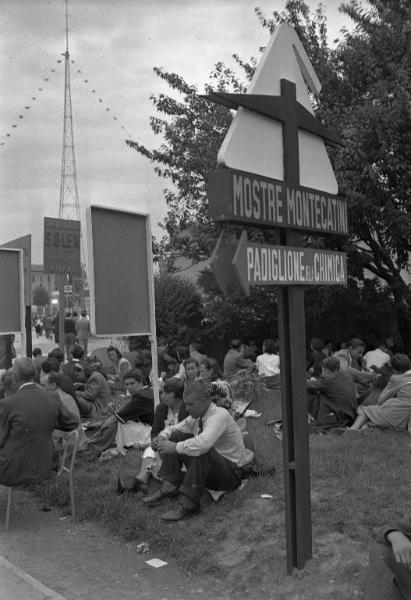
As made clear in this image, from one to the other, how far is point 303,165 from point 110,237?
243 cm

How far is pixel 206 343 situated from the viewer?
20172 millimetres

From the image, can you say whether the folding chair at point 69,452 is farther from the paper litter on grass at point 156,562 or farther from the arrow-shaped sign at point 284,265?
the arrow-shaped sign at point 284,265

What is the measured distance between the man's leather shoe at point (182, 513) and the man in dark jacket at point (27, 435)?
1190 mm

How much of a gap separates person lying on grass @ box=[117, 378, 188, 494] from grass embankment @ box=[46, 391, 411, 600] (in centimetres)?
13

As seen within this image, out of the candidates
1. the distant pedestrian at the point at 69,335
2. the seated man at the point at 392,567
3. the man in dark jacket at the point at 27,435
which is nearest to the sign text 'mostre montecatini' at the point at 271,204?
the seated man at the point at 392,567

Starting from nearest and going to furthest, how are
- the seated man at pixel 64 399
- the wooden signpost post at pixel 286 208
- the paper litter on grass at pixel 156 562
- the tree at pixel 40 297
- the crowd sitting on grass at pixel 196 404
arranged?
the wooden signpost post at pixel 286 208, the paper litter on grass at pixel 156 562, the crowd sitting on grass at pixel 196 404, the seated man at pixel 64 399, the tree at pixel 40 297

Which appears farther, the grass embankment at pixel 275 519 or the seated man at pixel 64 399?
the seated man at pixel 64 399

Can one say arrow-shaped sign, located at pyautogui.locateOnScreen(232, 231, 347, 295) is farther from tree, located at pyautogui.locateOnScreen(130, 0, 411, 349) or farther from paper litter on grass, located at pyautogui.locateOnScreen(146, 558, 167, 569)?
tree, located at pyautogui.locateOnScreen(130, 0, 411, 349)

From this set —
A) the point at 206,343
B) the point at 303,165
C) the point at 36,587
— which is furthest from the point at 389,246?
the point at 36,587

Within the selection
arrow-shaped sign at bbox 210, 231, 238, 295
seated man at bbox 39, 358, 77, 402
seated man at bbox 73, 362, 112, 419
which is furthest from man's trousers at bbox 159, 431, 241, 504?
seated man at bbox 73, 362, 112, 419

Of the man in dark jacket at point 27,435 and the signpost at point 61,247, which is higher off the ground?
the signpost at point 61,247

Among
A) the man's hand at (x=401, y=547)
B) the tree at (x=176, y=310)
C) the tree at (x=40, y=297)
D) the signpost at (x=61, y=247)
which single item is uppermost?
the tree at (x=40, y=297)

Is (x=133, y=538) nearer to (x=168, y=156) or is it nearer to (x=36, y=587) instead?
(x=36, y=587)

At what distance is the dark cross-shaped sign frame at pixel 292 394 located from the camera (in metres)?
4.43
